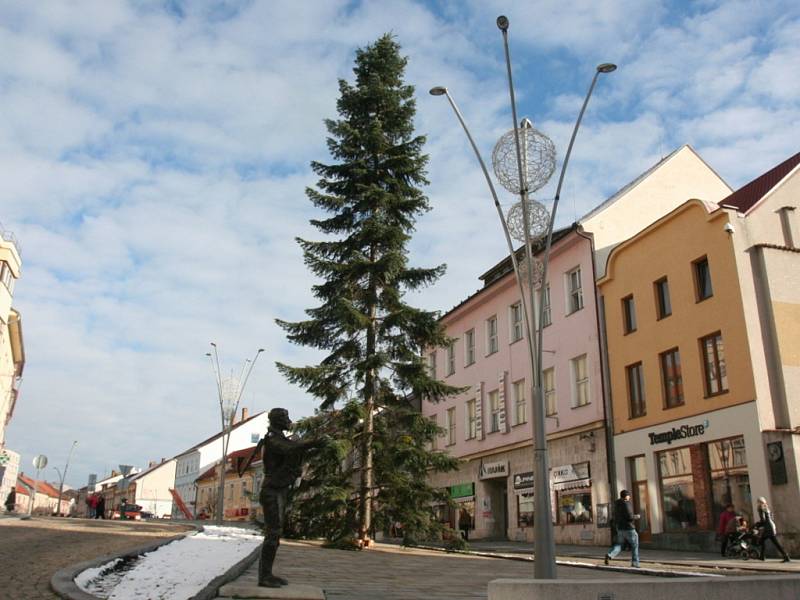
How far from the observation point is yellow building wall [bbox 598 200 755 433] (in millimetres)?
21594

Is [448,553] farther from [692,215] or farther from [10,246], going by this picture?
[10,246]

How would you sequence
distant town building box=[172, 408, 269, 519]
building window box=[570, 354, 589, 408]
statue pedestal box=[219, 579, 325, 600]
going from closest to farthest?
1. statue pedestal box=[219, 579, 325, 600]
2. building window box=[570, 354, 589, 408]
3. distant town building box=[172, 408, 269, 519]

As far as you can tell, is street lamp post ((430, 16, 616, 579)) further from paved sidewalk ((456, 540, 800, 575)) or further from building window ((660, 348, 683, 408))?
building window ((660, 348, 683, 408))

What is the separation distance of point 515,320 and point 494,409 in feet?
13.8

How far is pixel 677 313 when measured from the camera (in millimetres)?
24125

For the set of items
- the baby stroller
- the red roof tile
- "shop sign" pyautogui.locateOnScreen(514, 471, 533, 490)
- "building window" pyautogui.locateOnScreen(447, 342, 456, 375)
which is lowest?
the baby stroller

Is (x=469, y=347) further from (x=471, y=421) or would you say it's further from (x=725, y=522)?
(x=725, y=522)

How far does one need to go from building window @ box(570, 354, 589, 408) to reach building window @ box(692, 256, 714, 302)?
610cm

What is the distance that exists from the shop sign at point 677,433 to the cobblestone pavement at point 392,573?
725cm

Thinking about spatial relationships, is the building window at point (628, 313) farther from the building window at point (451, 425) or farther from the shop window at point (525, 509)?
the building window at point (451, 425)

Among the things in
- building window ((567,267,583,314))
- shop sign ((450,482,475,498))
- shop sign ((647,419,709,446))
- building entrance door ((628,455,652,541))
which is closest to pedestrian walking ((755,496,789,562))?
shop sign ((647,419,709,446))

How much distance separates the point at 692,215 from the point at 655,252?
6.92 feet

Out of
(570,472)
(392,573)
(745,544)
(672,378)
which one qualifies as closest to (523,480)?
(570,472)

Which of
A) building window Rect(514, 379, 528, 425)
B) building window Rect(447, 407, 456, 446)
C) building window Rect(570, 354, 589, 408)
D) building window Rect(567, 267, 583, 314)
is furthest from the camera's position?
building window Rect(447, 407, 456, 446)
